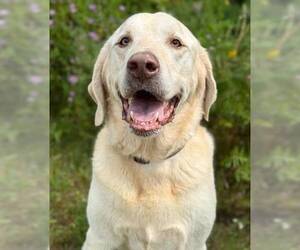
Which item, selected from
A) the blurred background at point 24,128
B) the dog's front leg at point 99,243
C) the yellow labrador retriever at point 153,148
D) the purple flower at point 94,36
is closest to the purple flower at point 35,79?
the blurred background at point 24,128

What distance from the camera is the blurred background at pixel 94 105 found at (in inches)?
144

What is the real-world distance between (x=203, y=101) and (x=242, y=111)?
0.89 m

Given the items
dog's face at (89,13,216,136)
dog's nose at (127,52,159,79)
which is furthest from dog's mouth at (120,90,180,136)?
dog's nose at (127,52,159,79)

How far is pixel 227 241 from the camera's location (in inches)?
140

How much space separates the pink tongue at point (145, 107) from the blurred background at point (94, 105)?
1.12m

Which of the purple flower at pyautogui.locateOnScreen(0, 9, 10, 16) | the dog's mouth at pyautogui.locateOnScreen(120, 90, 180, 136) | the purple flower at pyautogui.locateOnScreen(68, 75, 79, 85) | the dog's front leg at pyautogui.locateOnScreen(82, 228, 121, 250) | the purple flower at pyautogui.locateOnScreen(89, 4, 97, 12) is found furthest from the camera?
the purple flower at pyautogui.locateOnScreen(89, 4, 97, 12)

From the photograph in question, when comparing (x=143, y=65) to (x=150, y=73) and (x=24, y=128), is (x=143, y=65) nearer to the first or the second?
(x=150, y=73)

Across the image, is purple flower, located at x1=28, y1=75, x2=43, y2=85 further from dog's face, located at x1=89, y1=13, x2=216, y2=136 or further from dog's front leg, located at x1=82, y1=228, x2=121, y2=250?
dog's front leg, located at x1=82, y1=228, x2=121, y2=250

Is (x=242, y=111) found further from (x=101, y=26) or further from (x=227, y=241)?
(x=101, y=26)

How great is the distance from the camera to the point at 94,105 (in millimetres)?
3869

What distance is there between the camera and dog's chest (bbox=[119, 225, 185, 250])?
103 inches

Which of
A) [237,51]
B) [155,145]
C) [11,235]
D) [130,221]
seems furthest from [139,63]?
[237,51]

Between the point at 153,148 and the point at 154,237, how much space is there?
0.34 metres

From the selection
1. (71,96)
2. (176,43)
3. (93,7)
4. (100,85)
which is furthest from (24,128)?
(93,7)
